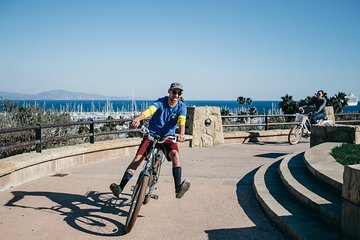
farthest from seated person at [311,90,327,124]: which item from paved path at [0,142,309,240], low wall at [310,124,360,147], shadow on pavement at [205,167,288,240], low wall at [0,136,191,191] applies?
shadow on pavement at [205,167,288,240]

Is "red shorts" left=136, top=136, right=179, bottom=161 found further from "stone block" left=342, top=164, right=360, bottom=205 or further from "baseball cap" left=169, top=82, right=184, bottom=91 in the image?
"stone block" left=342, top=164, right=360, bottom=205

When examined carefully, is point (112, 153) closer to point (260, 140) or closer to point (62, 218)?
point (62, 218)

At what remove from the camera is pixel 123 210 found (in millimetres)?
5434

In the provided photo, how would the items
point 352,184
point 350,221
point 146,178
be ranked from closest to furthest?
point 352,184, point 350,221, point 146,178

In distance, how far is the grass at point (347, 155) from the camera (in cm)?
645

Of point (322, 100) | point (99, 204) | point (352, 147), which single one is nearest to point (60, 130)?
point (99, 204)

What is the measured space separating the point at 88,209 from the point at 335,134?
23.7 ft

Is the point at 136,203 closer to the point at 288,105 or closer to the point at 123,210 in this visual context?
the point at 123,210

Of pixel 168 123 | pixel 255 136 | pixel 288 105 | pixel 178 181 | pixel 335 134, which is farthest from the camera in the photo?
pixel 288 105

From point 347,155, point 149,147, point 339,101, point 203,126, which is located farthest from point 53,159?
point 339,101

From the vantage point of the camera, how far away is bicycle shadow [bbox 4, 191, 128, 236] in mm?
4672

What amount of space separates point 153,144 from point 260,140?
1125cm

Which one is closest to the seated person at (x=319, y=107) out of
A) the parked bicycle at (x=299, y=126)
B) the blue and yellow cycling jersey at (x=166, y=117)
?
the parked bicycle at (x=299, y=126)

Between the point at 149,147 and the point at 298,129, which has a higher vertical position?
the point at 149,147
